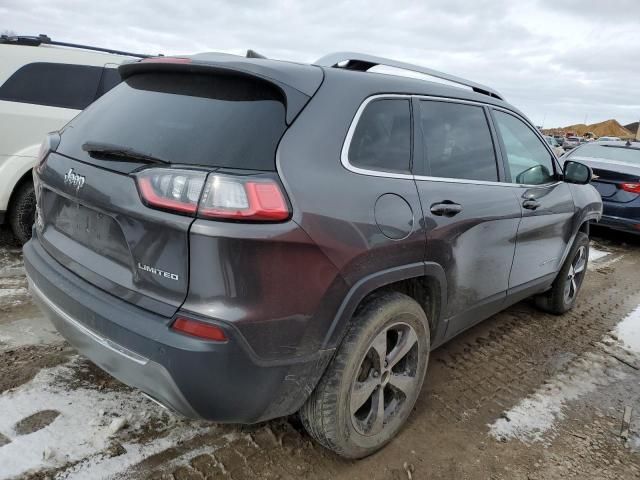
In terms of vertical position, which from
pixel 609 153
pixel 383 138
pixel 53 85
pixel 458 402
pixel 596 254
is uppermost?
pixel 53 85

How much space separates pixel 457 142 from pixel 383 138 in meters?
0.69

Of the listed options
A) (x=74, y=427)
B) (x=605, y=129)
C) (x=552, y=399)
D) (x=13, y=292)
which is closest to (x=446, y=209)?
(x=552, y=399)

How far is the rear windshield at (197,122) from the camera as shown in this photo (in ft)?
6.25

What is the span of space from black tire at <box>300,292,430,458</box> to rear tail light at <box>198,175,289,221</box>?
2.30 ft

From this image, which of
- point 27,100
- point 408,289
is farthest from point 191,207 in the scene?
point 27,100

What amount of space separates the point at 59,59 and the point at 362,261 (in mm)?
4185

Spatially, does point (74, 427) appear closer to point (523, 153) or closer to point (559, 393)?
point (559, 393)

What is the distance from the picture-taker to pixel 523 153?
141 inches

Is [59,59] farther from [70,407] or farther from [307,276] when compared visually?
[307,276]

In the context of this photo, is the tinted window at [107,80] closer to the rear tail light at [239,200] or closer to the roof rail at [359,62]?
the roof rail at [359,62]

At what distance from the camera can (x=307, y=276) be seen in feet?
6.23

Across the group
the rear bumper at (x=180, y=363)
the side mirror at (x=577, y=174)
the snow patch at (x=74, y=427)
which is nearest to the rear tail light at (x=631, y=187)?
the side mirror at (x=577, y=174)

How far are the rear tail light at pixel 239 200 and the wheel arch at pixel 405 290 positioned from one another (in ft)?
1.66

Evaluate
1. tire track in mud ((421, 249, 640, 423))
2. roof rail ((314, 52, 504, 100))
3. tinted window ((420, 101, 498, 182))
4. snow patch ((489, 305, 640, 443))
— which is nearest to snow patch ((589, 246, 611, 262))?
tire track in mud ((421, 249, 640, 423))
